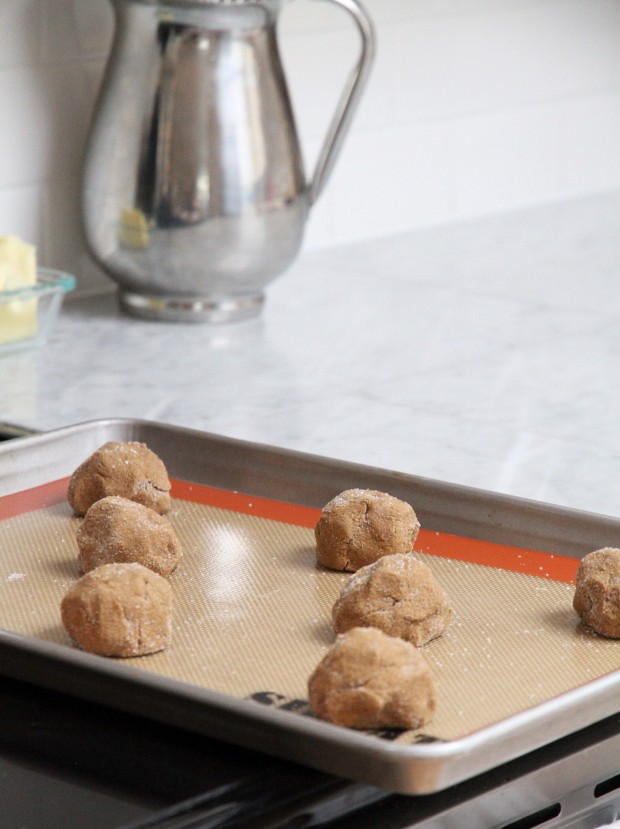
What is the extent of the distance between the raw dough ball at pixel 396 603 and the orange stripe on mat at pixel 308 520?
5.2 inches

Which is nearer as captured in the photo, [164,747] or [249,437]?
[164,747]

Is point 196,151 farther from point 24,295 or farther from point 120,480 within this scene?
point 120,480

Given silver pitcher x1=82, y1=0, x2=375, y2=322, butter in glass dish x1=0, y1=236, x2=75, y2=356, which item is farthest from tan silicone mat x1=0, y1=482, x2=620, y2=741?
silver pitcher x1=82, y1=0, x2=375, y2=322

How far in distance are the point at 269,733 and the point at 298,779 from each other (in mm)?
20

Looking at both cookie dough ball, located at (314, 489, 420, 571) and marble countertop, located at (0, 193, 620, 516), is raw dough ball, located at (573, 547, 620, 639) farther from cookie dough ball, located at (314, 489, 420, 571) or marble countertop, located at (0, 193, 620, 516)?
marble countertop, located at (0, 193, 620, 516)

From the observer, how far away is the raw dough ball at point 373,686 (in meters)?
0.58

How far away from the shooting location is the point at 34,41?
5.25 ft

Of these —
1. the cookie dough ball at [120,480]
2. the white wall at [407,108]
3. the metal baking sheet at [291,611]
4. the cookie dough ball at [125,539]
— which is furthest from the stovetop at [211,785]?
the white wall at [407,108]

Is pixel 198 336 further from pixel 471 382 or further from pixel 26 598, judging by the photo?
pixel 26 598

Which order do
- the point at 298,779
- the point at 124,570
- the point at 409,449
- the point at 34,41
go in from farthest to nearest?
the point at 34,41, the point at 409,449, the point at 124,570, the point at 298,779

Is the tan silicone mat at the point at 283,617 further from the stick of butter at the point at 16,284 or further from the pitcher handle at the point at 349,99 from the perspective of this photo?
the pitcher handle at the point at 349,99

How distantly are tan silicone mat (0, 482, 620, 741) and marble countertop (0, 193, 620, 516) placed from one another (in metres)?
0.29

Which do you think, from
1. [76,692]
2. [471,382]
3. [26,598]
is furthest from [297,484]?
[471,382]

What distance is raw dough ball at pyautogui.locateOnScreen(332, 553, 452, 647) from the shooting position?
679 mm
